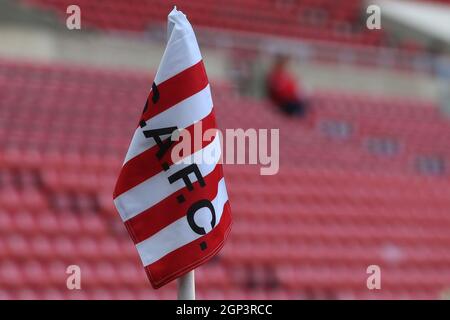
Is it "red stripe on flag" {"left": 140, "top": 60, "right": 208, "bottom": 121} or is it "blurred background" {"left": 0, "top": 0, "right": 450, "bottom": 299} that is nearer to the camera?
"red stripe on flag" {"left": 140, "top": 60, "right": 208, "bottom": 121}

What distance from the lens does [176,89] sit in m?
3.16

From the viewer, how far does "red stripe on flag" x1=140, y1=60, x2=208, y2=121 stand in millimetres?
3145

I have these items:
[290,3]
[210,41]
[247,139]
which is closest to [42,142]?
[247,139]

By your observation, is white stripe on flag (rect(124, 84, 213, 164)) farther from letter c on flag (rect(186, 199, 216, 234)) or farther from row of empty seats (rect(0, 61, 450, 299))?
row of empty seats (rect(0, 61, 450, 299))

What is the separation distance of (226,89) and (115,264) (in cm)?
412

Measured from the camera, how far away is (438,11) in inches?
599

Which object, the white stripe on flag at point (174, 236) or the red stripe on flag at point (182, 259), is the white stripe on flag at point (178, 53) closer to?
the white stripe on flag at point (174, 236)

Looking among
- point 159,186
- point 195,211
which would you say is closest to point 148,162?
point 159,186

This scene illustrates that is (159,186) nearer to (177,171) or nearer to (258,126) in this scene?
(177,171)

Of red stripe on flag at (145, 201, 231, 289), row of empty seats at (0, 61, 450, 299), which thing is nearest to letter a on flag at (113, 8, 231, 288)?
red stripe on flag at (145, 201, 231, 289)

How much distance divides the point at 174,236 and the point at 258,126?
6565mm

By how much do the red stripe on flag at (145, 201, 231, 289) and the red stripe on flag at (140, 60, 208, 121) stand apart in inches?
14.3
